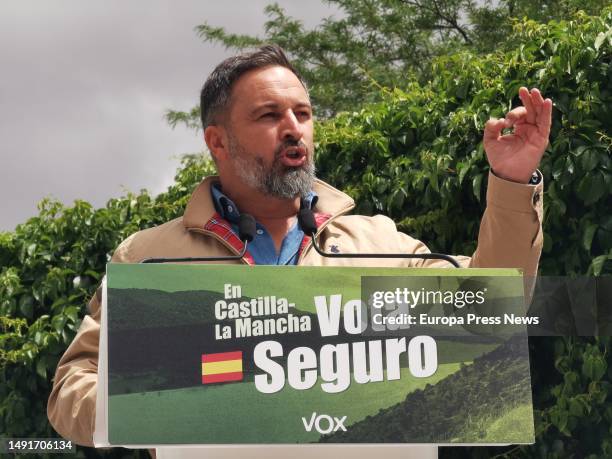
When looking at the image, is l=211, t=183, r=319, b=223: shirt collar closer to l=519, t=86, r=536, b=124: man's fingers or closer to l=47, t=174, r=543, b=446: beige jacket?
l=47, t=174, r=543, b=446: beige jacket

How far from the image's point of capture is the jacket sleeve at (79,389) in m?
1.68

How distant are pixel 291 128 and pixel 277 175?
10 centimetres

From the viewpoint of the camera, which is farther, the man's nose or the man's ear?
the man's ear

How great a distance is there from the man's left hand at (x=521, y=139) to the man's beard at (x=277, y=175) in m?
0.39

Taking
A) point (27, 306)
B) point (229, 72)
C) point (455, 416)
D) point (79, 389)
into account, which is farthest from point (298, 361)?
point (27, 306)

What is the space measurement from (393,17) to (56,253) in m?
9.39

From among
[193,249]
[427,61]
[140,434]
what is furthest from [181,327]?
[427,61]

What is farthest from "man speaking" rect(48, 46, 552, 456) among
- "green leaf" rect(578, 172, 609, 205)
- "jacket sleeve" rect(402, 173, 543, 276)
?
"green leaf" rect(578, 172, 609, 205)

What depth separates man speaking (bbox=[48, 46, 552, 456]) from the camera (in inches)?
68.5

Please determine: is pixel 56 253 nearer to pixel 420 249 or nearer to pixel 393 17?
pixel 420 249

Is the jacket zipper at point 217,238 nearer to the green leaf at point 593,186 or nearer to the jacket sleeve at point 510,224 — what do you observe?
the jacket sleeve at point 510,224

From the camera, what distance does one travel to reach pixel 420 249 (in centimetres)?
209

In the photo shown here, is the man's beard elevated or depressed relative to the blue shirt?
elevated

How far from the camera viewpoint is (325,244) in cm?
206
